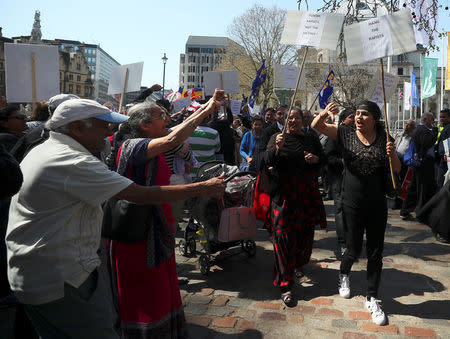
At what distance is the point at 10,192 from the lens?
188 cm

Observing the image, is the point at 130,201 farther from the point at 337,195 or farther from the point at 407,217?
the point at 407,217

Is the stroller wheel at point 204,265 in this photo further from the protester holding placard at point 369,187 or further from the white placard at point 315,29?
the white placard at point 315,29

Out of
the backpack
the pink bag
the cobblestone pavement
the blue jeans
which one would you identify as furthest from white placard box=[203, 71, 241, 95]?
the blue jeans

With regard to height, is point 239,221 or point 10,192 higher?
point 10,192

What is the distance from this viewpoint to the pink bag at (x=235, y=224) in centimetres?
491

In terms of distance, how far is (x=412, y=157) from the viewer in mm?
8453

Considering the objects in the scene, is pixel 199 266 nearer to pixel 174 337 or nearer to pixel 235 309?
pixel 235 309

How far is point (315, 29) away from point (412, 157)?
178 inches

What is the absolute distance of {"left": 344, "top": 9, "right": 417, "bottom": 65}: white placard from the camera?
4.71 meters

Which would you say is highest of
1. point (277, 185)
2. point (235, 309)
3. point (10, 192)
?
point (10, 192)

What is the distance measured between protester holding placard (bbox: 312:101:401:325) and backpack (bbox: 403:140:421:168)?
181 inches

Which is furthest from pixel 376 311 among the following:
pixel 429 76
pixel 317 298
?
pixel 429 76

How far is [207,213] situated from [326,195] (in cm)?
689

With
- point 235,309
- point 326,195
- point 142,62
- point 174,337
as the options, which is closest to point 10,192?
point 174,337
